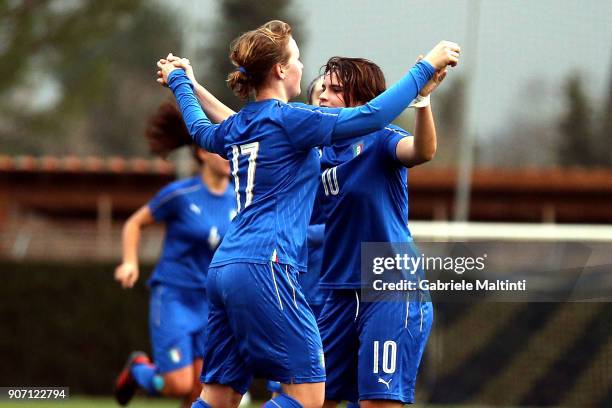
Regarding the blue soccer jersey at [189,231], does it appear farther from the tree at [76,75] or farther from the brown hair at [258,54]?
the tree at [76,75]

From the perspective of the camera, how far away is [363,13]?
1677cm

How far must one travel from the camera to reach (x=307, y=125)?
443 centimetres

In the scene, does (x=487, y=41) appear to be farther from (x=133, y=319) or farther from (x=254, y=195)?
(x=254, y=195)

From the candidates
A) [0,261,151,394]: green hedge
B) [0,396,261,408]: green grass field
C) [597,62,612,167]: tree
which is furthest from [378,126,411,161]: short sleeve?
[597,62,612,167]: tree

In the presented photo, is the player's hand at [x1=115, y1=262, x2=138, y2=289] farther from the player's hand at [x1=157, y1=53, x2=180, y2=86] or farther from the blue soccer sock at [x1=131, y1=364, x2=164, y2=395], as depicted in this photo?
the player's hand at [x1=157, y1=53, x2=180, y2=86]

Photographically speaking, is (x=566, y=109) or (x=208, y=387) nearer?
(x=208, y=387)

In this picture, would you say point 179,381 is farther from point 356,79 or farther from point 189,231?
point 356,79

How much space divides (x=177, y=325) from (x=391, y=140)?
11.3 feet

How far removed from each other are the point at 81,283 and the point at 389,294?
9215 mm

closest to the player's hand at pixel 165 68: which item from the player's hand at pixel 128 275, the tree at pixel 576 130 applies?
the player's hand at pixel 128 275

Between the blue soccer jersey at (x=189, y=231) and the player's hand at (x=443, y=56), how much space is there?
366cm

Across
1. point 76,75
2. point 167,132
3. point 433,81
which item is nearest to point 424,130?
point 433,81

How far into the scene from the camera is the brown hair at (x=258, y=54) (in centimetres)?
454

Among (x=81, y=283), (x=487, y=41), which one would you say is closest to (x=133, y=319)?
(x=81, y=283)
